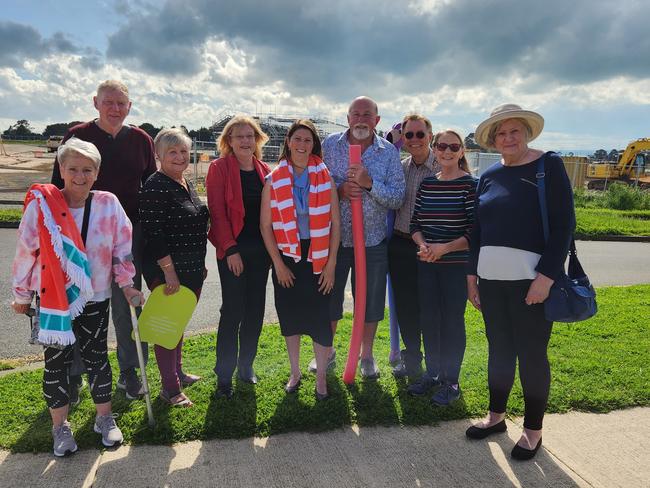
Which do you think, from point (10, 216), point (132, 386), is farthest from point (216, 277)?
point (10, 216)

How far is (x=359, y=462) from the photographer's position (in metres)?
2.82

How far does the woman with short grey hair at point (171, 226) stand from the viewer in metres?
3.13

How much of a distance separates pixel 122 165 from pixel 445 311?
2.59 m

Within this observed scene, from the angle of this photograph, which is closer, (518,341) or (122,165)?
(518,341)

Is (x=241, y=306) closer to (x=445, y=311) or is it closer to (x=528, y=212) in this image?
(x=445, y=311)

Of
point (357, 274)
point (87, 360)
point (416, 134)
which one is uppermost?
point (416, 134)

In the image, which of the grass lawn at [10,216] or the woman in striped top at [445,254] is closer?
the woman in striped top at [445,254]

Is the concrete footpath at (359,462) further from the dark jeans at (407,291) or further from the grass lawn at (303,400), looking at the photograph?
the dark jeans at (407,291)

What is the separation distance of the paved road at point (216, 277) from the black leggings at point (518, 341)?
3.34 metres

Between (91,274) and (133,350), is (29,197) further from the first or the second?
(133,350)

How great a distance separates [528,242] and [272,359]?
2518mm

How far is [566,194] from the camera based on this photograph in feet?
8.63

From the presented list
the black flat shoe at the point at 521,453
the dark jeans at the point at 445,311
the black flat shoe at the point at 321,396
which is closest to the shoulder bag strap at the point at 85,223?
the black flat shoe at the point at 321,396

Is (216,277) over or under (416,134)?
under
